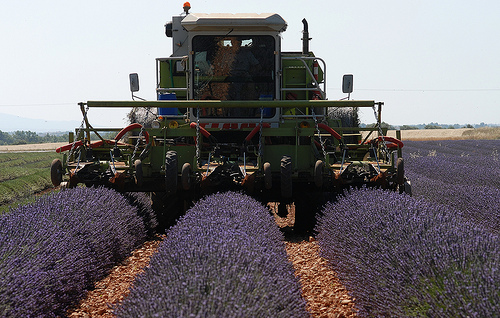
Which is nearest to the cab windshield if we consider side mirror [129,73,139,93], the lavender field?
side mirror [129,73,139,93]

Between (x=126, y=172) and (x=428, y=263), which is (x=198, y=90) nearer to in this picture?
(x=126, y=172)

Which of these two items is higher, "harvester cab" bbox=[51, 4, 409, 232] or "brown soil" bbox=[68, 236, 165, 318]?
"harvester cab" bbox=[51, 4, 409, 232]

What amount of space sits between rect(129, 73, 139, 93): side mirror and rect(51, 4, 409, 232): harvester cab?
0.01m

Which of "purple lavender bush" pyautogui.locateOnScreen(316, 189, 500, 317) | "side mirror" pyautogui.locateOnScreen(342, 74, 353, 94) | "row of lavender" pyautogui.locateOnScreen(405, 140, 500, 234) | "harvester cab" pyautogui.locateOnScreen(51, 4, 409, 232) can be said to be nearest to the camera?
"purple lavender bush" pyautogui.locateOnScreen(316, 189, 500, 317)

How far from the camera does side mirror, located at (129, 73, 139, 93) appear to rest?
8727mm

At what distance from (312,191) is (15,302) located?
496 cm

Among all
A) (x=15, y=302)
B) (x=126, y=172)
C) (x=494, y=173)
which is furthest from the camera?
(x=494, y=173)

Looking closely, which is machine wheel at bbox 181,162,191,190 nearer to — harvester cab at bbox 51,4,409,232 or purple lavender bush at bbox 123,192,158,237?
harvester cab at bbox 51,4,409,232

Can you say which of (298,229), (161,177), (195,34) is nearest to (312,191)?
(298,229)

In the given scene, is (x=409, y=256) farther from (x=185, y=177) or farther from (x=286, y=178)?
(x=185, y=177)

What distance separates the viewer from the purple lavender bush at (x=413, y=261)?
330 centimetres

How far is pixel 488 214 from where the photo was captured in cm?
729

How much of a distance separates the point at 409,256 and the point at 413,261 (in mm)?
191

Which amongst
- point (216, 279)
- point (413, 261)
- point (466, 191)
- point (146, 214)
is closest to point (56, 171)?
point (146, 214)
